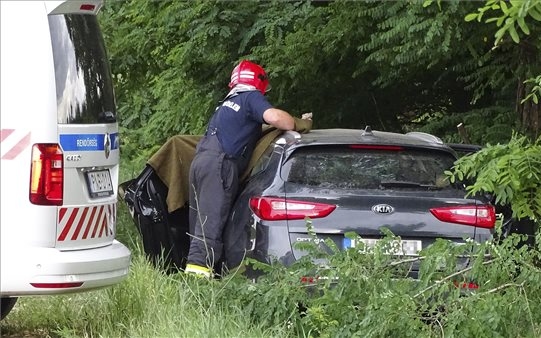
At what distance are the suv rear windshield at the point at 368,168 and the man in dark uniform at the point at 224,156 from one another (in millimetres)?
810

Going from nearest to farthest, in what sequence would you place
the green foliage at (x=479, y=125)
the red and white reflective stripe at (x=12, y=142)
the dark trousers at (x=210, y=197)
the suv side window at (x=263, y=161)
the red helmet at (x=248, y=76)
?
the red and white reflective stripe at (x=12, y=142) < the suv side window at (x=263, y=161) < the dark trousers at (x=210, y=197) < the red helmet at (x=248, y=76) < the green foliage at (x=479, y=125)

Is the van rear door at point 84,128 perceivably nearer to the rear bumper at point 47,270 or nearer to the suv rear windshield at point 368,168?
the rear bumper at point 47,270

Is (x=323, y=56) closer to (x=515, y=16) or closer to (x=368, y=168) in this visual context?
(x=368, y=168)

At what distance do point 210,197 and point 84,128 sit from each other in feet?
6.83

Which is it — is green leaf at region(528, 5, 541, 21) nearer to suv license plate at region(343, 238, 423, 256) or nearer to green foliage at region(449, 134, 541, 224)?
green foliage at region(449, 134, 541, 224)

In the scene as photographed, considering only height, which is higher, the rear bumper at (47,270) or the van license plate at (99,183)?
the van license plate at (99,183)

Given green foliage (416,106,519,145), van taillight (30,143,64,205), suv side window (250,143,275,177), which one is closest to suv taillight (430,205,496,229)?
suv side window (250,143,275,177)

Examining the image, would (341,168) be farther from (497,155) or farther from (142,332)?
(142,332)

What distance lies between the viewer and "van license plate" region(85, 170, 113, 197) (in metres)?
7.02

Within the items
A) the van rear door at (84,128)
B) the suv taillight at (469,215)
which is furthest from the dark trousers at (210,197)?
the suv taillight at (469,215)

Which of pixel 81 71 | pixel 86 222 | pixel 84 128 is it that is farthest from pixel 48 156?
pixel 81 71

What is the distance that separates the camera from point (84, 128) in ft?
22.6

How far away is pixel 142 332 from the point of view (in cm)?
699

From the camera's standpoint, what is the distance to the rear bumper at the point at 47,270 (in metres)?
6.52
